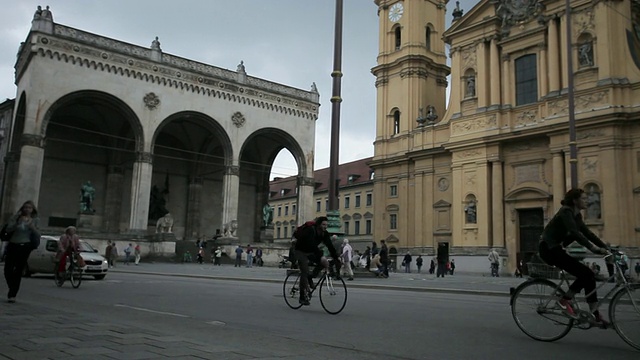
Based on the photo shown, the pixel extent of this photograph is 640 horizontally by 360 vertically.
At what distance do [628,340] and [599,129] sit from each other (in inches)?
1226

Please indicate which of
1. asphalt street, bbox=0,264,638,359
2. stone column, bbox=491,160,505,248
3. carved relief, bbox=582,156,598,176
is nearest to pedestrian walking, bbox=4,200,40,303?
asphalt street, bbox=0,264,638,359

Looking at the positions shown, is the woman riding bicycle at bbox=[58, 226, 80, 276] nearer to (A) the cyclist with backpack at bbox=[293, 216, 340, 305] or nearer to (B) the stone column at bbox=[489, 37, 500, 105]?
(A) the cyclist with backpack at bbox=[293, 216, 340, 305]

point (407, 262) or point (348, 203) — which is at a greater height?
point (348, 203)

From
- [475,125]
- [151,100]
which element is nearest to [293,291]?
[475,125]

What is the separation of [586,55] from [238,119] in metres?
25.4

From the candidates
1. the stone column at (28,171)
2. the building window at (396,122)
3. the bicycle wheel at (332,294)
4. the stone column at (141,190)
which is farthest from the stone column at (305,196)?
the bicycle wheel at (332,294)

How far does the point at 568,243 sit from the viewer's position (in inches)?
243

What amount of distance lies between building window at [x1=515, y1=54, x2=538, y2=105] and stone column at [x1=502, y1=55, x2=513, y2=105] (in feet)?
1.91

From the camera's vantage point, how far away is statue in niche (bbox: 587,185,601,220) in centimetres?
3297

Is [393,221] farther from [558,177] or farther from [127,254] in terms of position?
[127,254]

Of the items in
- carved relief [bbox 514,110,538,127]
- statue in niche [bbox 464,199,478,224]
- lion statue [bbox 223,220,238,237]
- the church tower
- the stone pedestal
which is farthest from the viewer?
the stone pedestal

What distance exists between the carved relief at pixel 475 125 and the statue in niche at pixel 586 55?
21.3ft

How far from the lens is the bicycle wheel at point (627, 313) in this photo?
546 cm

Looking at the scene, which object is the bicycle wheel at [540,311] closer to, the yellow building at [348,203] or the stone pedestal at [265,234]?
the stone pedestal at [265,234]
